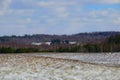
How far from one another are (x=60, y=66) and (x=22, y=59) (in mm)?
3230

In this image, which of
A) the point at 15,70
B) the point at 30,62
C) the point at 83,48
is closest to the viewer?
the point at 15,70

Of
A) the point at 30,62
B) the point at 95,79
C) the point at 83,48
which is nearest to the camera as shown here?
the point at 95,79

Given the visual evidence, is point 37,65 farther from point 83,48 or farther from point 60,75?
point 83,48

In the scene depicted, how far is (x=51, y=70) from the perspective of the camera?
77.7 feet

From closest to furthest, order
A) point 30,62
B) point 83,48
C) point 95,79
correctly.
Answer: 1. point 95,79
2. point 30,62
3. point 83,48

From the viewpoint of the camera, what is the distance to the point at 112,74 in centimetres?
2298

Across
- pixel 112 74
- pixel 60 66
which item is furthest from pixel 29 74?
pixel 112 74

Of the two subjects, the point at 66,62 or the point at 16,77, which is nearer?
the point at 16,77

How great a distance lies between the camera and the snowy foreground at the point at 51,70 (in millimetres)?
22578

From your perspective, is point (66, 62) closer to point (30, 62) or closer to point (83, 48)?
point (30, 62)

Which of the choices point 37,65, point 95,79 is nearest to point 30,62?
point 37,65

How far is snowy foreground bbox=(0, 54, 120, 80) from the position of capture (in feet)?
74.1

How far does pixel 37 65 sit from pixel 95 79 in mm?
4314

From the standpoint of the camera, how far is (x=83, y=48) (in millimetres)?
100750
